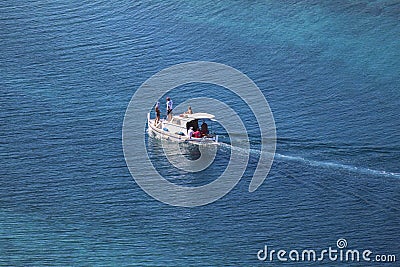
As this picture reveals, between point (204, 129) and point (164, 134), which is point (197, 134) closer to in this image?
point (204, 129)

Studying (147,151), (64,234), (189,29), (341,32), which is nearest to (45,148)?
(147,151)
